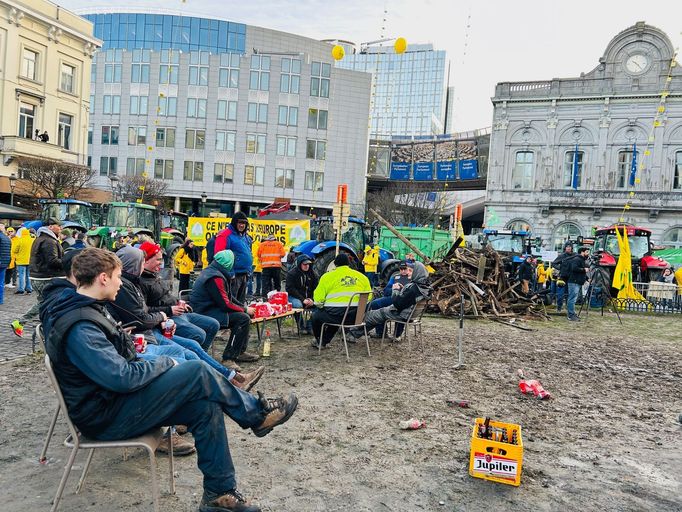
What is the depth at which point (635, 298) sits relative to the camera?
15.3 meters

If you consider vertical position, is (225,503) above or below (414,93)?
below

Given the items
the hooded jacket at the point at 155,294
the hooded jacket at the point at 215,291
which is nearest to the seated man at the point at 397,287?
the hooded jacket at the point at 215,291

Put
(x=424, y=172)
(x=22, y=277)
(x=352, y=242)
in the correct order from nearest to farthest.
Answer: (x=22, y=277) < (x=352, y=242) < (x=424, y=172)

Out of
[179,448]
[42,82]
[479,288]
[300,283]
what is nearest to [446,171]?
[42,82]

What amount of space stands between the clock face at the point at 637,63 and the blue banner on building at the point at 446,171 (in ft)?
48.5

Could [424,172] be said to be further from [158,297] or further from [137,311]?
[137,311]

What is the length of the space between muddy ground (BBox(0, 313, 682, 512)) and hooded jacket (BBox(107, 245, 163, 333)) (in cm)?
110

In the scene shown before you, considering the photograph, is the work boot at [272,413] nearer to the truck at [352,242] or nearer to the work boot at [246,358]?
the work boot at [246,358]

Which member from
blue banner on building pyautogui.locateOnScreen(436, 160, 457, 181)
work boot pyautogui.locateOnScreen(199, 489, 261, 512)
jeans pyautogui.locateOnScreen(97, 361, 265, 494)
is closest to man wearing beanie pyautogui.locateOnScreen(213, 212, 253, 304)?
jeans pyautogui.locateOnScreen(97, 361, 265, 494)

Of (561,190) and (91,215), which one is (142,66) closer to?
(91,215)

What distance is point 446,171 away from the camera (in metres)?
45.7

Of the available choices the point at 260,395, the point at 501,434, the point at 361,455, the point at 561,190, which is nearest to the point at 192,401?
the point at 260,395

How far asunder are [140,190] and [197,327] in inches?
1321

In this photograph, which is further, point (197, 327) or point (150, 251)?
point (197, 327)
